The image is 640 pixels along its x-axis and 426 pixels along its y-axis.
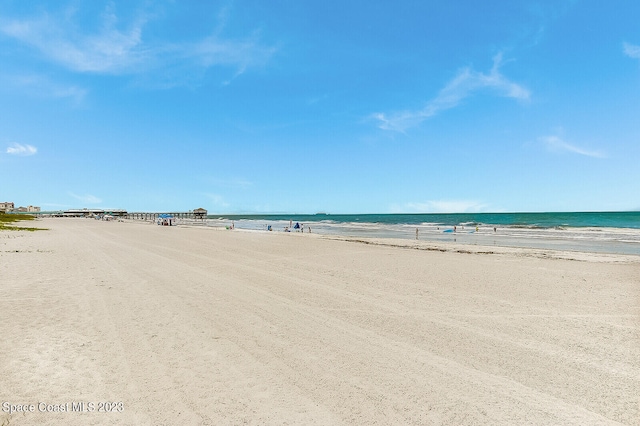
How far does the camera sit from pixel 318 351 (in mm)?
5242

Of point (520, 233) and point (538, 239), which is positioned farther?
point (520, 233)

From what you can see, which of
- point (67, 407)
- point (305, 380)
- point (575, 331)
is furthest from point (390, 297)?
point (67, 407)

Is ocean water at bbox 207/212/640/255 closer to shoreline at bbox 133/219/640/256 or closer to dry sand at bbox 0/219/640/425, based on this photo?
shoreline at bbox 133/219/640/256

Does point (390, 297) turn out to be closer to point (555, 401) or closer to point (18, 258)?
point (555, 401)

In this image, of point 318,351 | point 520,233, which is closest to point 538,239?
point 520,233

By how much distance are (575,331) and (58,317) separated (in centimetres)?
1033

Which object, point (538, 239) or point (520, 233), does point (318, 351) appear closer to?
point (538, 239)

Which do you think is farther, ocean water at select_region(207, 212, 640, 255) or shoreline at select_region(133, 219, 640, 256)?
ocean water at select_region(207, 212, 640, 255)

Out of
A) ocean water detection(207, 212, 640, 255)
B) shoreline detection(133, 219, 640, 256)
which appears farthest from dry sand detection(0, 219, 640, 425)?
ocean water detection(207, 212, 640, 255)

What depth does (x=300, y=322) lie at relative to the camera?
6.69 metres

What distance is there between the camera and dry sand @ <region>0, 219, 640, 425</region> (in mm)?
3697

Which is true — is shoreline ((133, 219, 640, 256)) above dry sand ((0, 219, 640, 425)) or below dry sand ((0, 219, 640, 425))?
above

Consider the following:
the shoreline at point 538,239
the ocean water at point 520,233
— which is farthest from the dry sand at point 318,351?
the ocean water at point 520,233

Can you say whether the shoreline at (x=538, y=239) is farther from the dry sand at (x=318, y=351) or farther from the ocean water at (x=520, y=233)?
the dry sand at (x=318, y=351)
